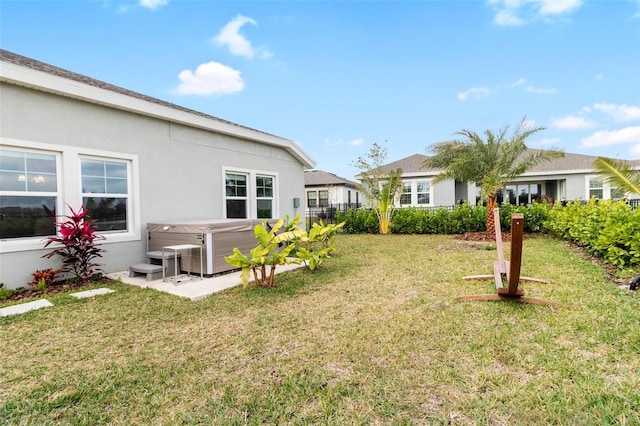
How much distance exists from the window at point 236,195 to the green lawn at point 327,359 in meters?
4.65

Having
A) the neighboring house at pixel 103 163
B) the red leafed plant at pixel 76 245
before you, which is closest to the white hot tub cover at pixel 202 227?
the neighboring house at pixel 103 163

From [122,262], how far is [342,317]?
5.36 m

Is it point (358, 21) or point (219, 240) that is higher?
point (358, 21)

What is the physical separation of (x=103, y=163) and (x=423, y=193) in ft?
57.9

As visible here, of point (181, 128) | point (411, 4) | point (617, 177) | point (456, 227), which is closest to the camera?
point (617, 177)

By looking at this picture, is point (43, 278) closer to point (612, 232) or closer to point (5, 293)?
point (5, 293)

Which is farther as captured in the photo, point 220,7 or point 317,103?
point 317,103

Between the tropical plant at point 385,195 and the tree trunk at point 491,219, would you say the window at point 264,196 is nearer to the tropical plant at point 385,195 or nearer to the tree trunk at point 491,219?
the tropical plant at point 385,195

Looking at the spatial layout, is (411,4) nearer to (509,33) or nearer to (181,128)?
(509,33)

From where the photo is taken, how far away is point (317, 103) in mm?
18625

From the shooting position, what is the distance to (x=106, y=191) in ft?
21.4

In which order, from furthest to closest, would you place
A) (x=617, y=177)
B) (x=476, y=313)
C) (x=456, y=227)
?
(x=456, y=227) < (x=617, y=177) < (x=476, y=313)

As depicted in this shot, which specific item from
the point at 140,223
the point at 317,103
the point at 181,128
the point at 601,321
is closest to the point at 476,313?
the point at 601,321

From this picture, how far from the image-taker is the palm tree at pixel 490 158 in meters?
11.4
